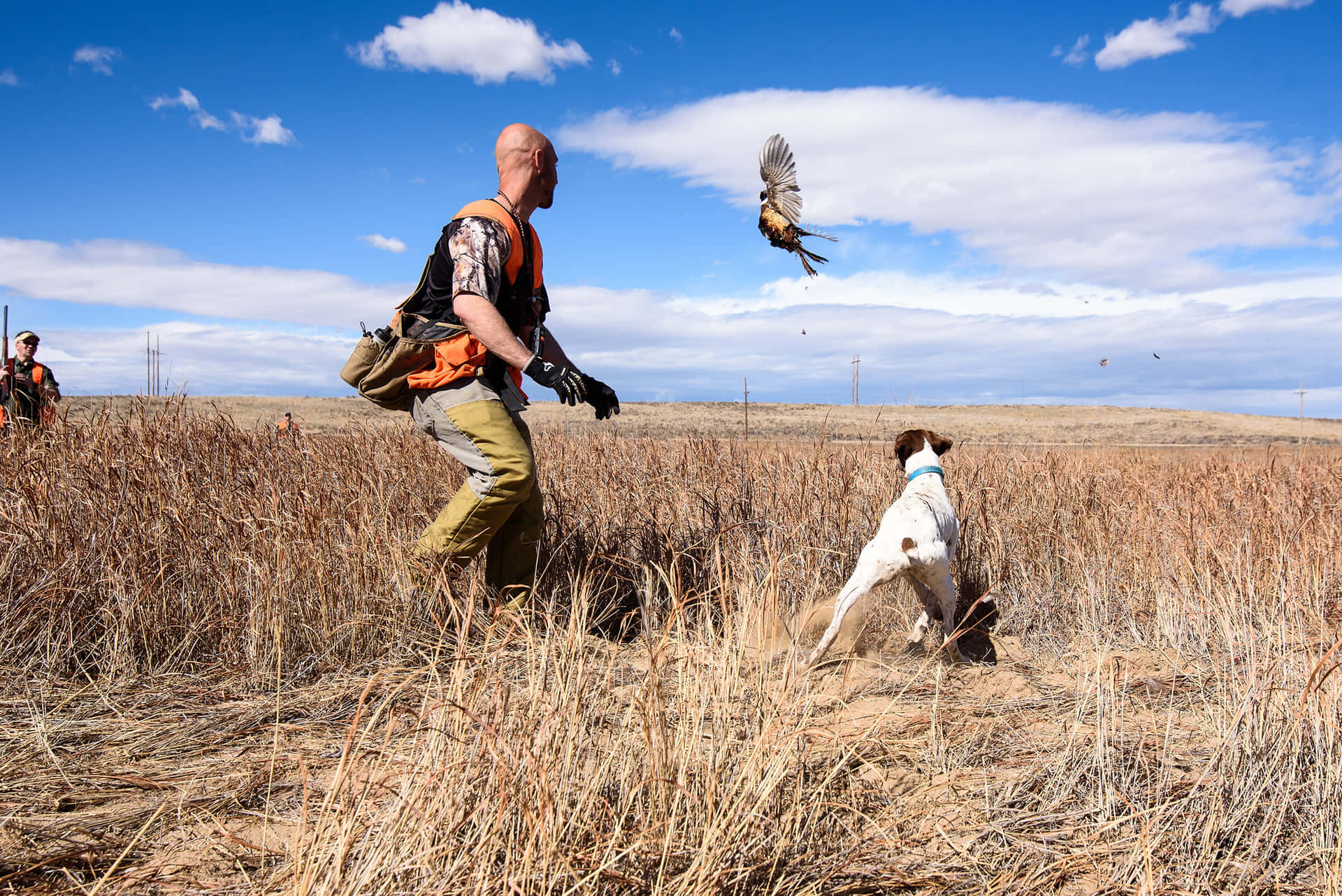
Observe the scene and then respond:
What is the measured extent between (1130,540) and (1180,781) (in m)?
2.98

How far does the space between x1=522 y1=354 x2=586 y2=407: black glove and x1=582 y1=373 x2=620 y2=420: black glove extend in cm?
4

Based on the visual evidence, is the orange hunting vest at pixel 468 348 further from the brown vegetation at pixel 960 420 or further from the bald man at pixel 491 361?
the brown vegetation at pixel 960 420

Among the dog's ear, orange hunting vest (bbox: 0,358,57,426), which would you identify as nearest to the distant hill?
orange hunting vest (bbox: 0,358,57,426)

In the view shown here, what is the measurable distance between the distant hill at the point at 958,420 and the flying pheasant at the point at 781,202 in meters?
14.7

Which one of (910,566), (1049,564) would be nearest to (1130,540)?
(1049,564)

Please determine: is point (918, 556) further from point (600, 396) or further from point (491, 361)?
point (491, 361)

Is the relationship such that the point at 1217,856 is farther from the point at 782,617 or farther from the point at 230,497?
the point at 230,497

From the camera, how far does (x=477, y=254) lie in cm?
307

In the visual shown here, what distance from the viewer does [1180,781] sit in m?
2.15

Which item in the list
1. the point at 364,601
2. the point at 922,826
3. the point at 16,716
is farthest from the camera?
the point at 364,601

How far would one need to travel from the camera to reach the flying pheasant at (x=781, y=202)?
449cm

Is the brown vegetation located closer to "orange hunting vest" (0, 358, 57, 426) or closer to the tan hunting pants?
"orange hunting vest" (0, 358, 57, 426)

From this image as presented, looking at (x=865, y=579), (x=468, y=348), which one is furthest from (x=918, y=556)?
(x=468, y=348)

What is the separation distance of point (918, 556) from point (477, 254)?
224cm
